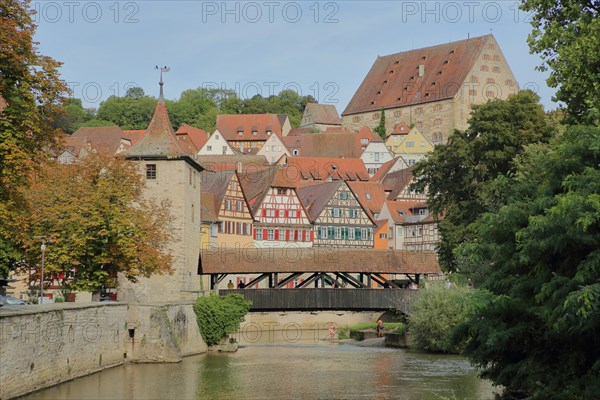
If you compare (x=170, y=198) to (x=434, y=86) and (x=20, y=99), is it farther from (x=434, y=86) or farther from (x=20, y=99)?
(x=434, y=86)

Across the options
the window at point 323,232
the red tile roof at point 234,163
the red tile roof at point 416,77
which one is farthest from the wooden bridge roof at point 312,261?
the red tile roof at point 416,77

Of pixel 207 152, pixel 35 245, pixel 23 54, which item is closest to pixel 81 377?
pixel 35 245

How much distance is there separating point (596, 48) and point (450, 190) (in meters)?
19.2

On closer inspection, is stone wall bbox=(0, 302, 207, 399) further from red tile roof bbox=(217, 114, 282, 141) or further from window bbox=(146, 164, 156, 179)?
red tile roof bbox=(217, 114, 282, 141)

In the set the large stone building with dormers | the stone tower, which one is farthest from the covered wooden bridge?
the large stone building with dormers

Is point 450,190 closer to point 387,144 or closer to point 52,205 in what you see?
point 52,205

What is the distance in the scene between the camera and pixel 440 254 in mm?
37844

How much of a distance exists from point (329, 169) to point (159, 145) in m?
52.8

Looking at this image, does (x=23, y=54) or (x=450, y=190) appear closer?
(x=23, y=54)

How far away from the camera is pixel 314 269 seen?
3881cm

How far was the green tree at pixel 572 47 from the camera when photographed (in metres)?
19.6

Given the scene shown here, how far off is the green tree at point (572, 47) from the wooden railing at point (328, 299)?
18.3 m

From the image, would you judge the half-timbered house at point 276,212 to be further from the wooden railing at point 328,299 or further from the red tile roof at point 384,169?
the red tile roof at point 384,169

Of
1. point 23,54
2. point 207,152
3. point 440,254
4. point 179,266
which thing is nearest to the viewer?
point 23,54
